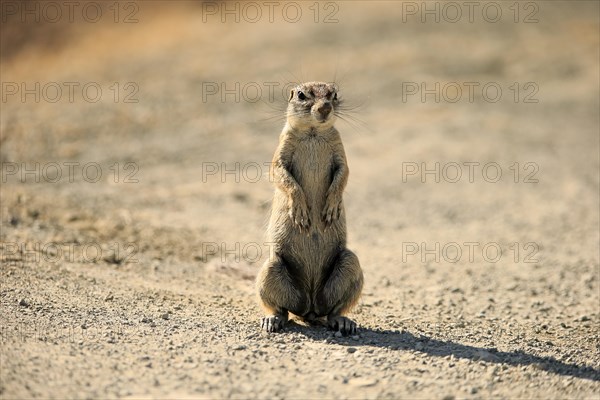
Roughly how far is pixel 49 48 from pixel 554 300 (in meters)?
16.7

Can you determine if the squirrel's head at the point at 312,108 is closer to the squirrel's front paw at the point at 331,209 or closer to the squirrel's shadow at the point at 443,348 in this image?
the squirrel's front paw at the point at 331,209

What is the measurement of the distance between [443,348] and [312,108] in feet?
7.85

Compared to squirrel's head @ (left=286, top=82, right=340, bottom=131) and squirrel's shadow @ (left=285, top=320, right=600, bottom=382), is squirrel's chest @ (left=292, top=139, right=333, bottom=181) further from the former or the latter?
squirrel's shadow @ (left=285, top=320, right=600, bottom=382)

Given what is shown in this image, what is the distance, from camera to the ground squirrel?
7.12 metres

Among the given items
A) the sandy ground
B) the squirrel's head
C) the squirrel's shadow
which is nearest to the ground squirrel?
the squirrel's head

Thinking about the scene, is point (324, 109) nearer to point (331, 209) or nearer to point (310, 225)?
point (331, 209)

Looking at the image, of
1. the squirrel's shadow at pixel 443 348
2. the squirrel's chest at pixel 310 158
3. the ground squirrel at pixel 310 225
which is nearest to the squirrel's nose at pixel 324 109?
the ground squirrel at pixel 310 225

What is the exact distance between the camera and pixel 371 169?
1518cm

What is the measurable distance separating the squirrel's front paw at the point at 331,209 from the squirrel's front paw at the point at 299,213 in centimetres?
20

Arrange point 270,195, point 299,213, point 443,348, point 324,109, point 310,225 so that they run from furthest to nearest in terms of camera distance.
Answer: point 270,195, point 310,225, point 299,213, point 324,109, point 443,348

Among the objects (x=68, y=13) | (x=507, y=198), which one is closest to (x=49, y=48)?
(x=68, y=13)

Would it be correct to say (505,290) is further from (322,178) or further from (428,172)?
(428,172)

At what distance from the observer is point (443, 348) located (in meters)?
6.83

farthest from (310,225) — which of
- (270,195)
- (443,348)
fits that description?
(270,195)
